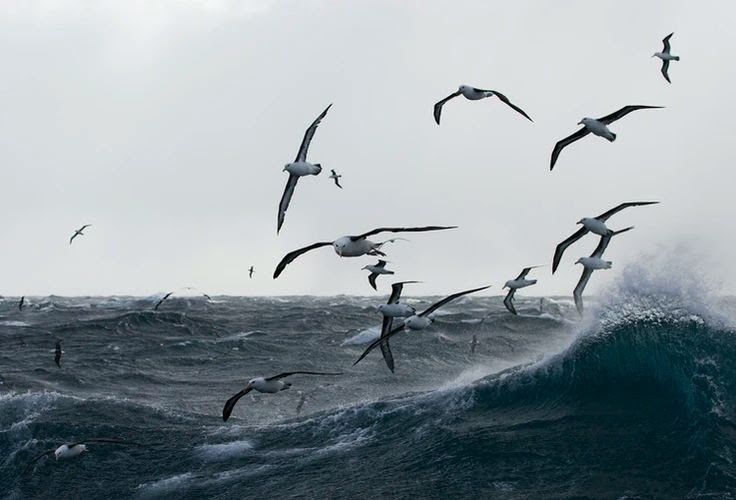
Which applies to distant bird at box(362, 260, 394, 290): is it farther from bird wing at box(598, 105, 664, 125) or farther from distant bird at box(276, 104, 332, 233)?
bird wing at box(598, 105, 664, 125)

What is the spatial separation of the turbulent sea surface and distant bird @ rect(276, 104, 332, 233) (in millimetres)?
5770

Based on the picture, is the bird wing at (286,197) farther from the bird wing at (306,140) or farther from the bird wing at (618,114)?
the bird wing at (618,114)

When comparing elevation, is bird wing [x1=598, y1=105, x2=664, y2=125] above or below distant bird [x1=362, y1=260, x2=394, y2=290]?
above

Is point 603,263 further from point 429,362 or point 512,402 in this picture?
point 429,362

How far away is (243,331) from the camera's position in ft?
157

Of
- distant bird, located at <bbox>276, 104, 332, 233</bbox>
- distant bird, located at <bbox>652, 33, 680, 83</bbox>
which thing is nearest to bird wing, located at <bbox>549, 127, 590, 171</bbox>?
distant bird, located at <bbox>276, 104, 332, 233</bbox>

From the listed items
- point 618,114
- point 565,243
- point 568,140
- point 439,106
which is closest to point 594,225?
point 565,243

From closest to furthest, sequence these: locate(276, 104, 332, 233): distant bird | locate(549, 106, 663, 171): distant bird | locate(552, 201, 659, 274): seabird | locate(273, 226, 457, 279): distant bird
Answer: locate(273, 226, 457, 279): distant bird, locate(276, 104, 332, 233): distant bird, locate(549, 106, 663, 171): distant bird, locate(552, 201, 659, 274): seabird

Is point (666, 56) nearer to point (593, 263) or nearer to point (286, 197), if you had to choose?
point (593, 263)

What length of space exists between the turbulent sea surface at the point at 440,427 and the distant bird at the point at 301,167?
5770 millimetres

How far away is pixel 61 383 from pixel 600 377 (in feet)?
57.5

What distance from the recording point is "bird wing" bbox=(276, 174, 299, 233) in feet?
58.9

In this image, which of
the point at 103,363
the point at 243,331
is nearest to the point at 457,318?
the point at 243,331

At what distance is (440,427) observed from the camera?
72.0 ft
